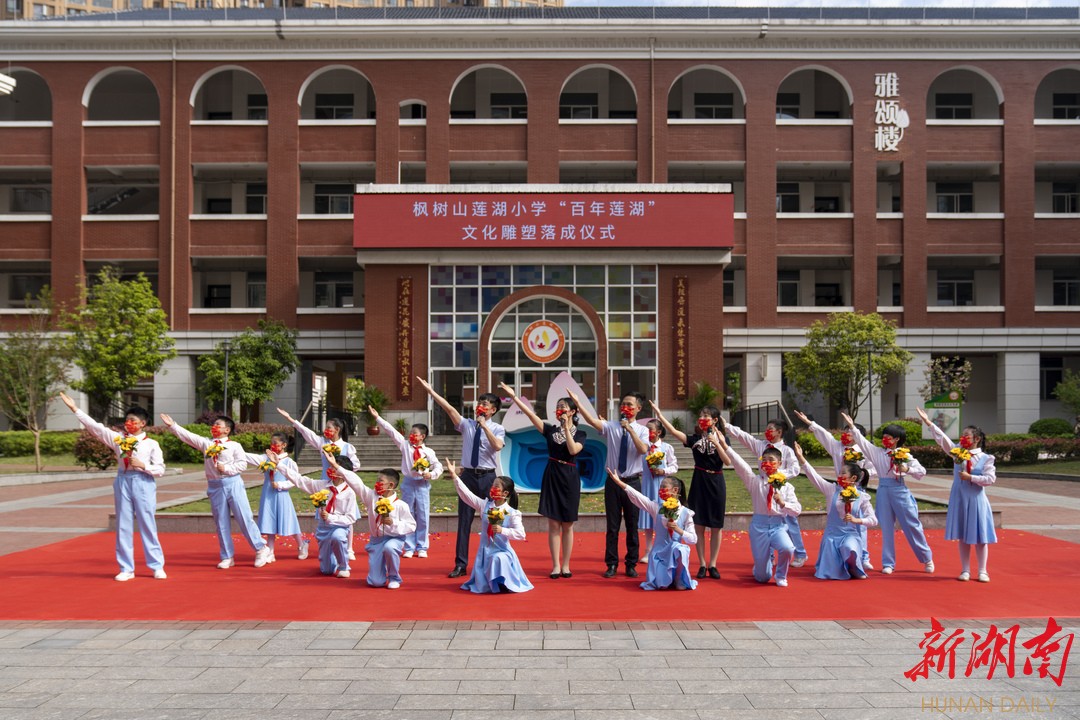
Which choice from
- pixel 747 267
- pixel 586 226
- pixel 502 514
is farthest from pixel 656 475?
pixel 747 267

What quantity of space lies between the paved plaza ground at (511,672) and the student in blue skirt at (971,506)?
165 centimetres

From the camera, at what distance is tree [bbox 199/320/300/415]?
2995cm

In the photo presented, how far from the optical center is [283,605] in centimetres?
859

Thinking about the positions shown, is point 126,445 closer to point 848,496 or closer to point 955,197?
point 848,496

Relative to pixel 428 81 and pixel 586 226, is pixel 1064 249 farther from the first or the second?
pixel 428 81

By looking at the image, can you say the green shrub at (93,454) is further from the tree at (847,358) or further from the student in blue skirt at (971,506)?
the tree at (847,358)

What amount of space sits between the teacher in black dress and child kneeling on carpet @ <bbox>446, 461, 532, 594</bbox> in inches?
21.4

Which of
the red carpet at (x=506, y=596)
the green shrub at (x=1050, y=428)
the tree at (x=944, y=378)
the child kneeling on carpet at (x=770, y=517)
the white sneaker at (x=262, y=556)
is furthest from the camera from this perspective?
the green shrub at (x=1050, y=428)

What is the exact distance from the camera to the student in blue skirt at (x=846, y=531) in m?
9.93

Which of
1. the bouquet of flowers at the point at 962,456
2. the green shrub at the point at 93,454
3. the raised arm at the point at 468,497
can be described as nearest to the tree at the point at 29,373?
the green shrub at the point at 93,454

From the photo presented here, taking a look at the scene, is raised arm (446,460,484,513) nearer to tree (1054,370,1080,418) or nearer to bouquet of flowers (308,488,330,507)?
bouquet of flowers (308,488,330,507)

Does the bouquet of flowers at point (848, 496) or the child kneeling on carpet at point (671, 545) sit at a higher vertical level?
the bouquet of flowers at point (848, 496)

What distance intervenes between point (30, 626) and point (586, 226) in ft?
75.3

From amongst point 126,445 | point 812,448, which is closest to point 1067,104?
point 812,448
